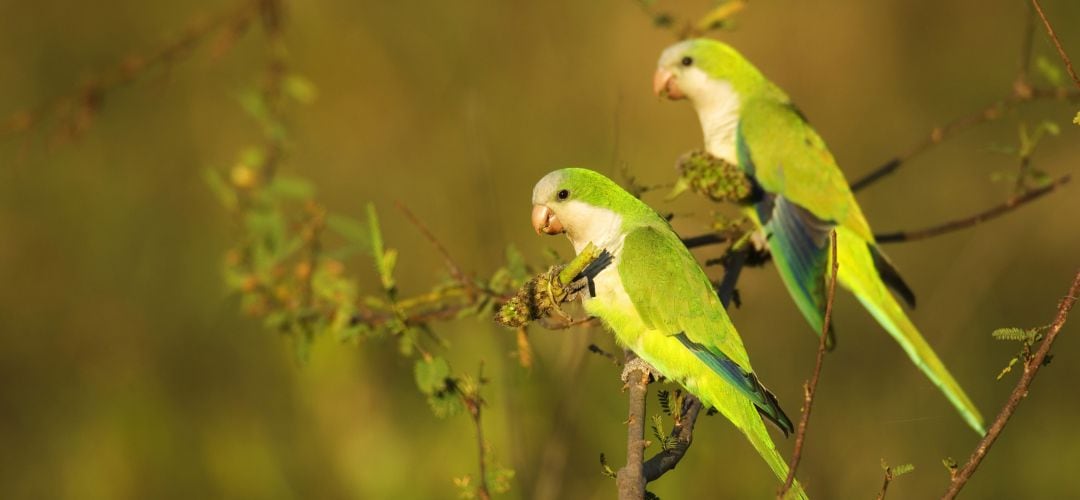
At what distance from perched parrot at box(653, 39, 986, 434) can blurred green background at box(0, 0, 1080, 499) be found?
426 mm

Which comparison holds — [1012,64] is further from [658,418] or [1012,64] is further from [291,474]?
[658,418]

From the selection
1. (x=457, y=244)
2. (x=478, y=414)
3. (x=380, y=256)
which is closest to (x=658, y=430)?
(x=478, y=414)

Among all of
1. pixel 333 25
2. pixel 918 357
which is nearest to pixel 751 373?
pixel 918 357

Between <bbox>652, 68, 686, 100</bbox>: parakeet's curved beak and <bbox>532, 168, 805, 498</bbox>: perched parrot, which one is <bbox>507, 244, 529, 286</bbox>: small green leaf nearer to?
<bbox>532, 168, 805, 498</bbox>: perched parrot

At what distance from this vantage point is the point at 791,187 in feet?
11.7

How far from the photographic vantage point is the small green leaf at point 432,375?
2266mm

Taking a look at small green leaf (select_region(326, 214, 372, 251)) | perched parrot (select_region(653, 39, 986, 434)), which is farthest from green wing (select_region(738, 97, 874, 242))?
small green leaf (select_region(326, 214, 372, 251))

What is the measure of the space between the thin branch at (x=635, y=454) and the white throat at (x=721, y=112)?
161cm

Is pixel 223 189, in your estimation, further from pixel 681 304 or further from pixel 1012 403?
pixel 1012 403

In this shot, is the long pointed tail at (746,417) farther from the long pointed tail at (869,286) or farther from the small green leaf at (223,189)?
the small green leaf at (223,189)

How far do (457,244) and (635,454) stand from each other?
4.01 m

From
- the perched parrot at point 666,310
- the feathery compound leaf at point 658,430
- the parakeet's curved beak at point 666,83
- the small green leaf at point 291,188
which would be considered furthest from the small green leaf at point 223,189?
the feathery compound leaf at point 658,430

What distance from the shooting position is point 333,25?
7062 millimetres

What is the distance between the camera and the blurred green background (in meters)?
4.08
